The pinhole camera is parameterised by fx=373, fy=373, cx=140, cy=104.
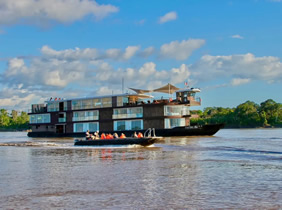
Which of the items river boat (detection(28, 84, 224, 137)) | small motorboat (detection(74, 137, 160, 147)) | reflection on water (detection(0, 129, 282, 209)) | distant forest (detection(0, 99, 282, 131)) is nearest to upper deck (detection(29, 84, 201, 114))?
river boat (detection(28, 84, 224, 137))

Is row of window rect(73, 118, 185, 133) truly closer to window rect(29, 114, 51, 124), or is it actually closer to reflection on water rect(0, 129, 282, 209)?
window rect(29, 114, 51, 124)

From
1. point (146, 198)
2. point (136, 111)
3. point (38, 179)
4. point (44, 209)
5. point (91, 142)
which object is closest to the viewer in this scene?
point (44, 209)

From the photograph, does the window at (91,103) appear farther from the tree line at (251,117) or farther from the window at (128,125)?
the tree line at (251,117)

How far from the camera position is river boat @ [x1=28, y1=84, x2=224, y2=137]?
53.3 meters

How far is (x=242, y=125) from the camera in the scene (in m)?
128

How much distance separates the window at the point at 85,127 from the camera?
5958cm

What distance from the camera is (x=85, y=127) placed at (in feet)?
199

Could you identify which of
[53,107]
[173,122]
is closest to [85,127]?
[53,107]

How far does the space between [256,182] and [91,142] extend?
947 inches

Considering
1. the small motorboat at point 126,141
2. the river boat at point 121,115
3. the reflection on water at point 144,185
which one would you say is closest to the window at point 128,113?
the river boat at point 121,115

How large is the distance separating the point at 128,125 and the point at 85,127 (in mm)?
8347

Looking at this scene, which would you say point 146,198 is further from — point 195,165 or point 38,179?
point 195,165

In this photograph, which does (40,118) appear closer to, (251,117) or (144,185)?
(144,185)

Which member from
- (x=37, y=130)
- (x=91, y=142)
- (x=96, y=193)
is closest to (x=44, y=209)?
(x=96, y=193)
